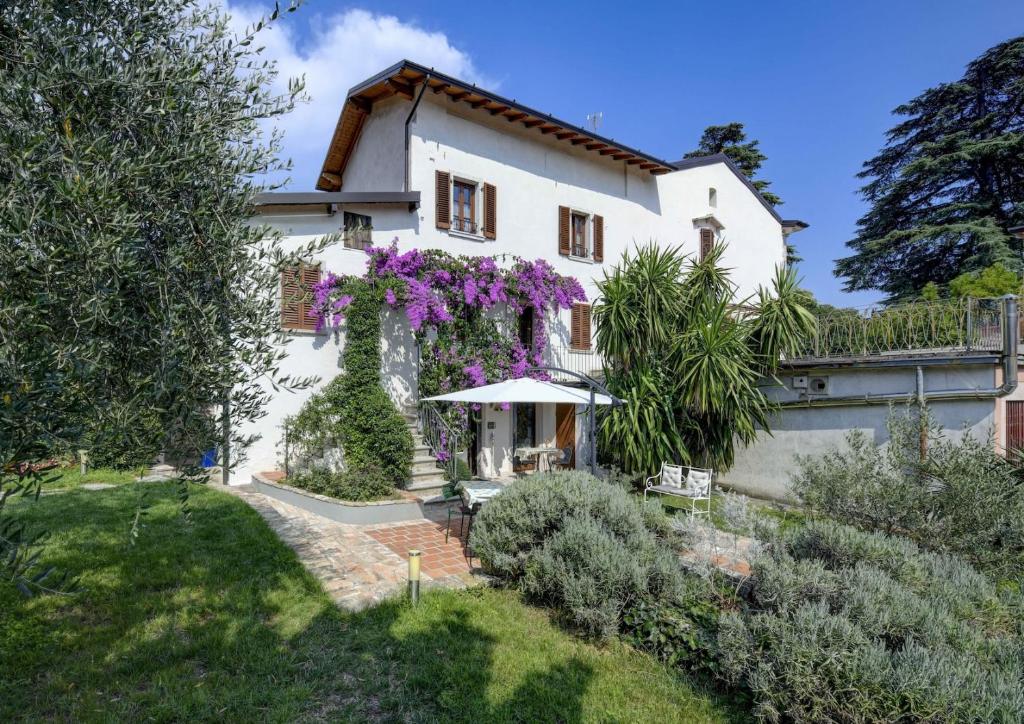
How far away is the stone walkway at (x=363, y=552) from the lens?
595 centimetres

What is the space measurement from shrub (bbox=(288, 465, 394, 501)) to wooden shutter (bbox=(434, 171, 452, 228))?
616cm

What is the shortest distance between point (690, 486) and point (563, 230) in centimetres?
843

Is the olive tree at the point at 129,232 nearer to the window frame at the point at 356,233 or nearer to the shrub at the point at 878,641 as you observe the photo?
the shrub at the point at 878,641

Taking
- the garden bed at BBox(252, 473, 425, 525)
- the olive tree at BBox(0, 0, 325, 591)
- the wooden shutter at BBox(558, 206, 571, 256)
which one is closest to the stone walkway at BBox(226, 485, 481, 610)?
the garden bed at BBox(252, 473, 425, 525)

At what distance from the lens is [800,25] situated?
11.3 meters

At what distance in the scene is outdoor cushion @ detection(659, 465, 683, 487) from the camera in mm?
10031

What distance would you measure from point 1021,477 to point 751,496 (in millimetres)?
6784

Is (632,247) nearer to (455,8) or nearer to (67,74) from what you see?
(455,8)

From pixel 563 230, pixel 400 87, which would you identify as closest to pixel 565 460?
pixel 563 230

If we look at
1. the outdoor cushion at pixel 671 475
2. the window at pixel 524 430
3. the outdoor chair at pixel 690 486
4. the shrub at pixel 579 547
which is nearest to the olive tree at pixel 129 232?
the shrub at pixel 579 547

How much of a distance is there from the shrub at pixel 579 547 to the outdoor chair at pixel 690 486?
10.5 ft

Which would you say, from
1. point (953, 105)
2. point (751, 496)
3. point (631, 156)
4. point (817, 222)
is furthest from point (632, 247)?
point (953, 105)

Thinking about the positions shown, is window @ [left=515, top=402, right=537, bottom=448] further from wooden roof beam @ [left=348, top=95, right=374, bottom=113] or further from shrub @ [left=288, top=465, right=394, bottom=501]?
wooden roof beam @ [left=348, top=95, right=374, bottom=113]

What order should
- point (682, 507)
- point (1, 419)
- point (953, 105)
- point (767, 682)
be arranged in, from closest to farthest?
1. point (1, 419)
2. point (767, 682)
3. point (682, 507)
4. point (953, 105)
